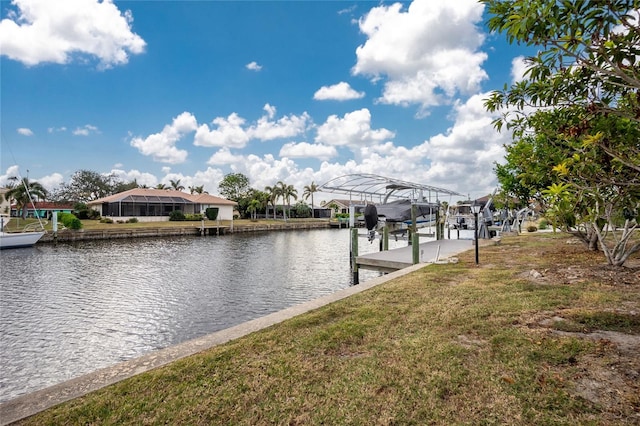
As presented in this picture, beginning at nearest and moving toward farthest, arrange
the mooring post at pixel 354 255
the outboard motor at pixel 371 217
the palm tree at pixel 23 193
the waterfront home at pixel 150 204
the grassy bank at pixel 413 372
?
the grassy bank at pixel 413 372
the mooring post at pixel 354 255
the outboard motor at pixel 371 217
the waterfront home at pixel 150 204
the palm tree at pixel 23 193

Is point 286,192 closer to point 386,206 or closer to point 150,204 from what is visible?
point 150,204

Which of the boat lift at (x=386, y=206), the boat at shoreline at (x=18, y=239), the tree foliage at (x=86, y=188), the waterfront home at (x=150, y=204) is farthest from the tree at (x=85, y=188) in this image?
the boat lift at (x=386, y=206)

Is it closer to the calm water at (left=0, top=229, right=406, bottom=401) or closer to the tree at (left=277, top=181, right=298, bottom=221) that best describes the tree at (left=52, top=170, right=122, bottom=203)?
the tree at (left=277, top=181, right=298, bottom=221)

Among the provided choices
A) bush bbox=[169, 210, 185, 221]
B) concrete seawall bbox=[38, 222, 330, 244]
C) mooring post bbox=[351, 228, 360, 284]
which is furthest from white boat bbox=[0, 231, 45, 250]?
mooring post bbox=[351, 228, 360, 284]

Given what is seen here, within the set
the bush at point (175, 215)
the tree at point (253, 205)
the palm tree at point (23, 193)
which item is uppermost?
the palm tree at point (23, 193)

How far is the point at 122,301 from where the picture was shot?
9797 mm

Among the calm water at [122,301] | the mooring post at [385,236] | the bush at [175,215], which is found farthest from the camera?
the bush at [175,215]

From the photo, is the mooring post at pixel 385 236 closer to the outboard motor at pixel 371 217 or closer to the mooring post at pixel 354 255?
the outboard motor at pixel 371 217

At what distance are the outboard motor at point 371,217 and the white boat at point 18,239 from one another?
24.7 metres

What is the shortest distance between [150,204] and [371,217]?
37.8 m

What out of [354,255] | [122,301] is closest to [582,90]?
[354,255]

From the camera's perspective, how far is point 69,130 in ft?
103

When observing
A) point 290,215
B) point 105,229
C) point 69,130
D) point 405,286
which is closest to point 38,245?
point 105,229

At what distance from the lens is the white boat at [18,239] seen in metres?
22.0
